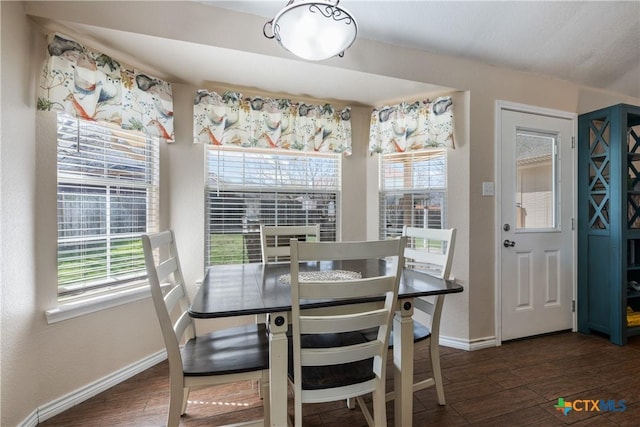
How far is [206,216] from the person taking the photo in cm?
247

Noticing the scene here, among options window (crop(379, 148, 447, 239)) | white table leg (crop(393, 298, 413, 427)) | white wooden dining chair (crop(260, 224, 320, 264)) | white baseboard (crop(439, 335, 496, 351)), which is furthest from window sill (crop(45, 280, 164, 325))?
white baseboard (crop(439, 335, 496, 351))

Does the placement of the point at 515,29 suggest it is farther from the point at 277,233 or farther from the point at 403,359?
the point at 403,359

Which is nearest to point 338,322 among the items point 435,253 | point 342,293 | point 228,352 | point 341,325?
point 341,325

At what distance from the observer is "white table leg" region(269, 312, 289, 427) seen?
1.17 m

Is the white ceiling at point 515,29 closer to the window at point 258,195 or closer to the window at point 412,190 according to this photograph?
the window at point 412,190

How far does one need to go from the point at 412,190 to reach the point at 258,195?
1390 millimetres

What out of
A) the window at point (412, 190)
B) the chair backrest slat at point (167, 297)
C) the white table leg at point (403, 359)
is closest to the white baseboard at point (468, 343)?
the window at point (412, 190)

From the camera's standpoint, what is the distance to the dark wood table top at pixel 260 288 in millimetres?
1141

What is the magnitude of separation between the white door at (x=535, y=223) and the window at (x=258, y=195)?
1.49 m

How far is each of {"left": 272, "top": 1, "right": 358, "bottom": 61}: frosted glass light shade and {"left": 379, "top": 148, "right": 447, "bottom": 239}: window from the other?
5.16 feet

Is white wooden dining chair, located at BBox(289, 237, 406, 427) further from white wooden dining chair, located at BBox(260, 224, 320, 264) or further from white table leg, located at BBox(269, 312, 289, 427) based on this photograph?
white wooden dining chair, located at BBox(260, 224, 320, 264)

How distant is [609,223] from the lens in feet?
8.30

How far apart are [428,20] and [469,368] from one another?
246cm

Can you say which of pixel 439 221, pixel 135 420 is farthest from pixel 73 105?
pixel 439 221
